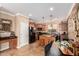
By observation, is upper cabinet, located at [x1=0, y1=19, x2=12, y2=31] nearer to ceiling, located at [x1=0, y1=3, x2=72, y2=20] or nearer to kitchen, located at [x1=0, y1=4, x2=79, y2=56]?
kitchen, located at [x1=0, y1=4, x2=79, y2=56]

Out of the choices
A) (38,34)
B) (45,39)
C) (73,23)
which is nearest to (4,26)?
(38,34)

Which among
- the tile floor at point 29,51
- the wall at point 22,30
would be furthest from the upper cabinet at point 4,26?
the tile floor at point 29,51

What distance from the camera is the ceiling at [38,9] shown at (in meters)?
2.64

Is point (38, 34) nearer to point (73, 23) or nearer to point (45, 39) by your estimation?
point (45, 39)

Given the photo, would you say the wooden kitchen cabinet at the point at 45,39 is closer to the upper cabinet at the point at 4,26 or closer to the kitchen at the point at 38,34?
the kitchen at the point at 38,34

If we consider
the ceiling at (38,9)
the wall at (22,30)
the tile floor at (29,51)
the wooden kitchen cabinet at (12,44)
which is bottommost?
the tile floor at (29,51)

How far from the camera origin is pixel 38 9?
2.67 m

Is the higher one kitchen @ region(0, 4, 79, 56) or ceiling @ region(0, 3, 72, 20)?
ceiling @ region(0, 3, 72, 20)

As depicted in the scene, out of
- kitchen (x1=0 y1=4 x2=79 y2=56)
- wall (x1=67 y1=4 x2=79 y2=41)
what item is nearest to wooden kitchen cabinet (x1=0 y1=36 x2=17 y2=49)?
kitchen (x1=0 y1=4 x2=79 y2=56)

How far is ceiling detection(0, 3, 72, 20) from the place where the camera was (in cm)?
264

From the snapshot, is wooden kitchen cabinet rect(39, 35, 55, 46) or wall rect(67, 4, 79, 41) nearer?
wall rect(67, 4, 79, 41)

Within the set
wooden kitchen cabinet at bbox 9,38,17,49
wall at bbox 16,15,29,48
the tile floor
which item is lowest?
the tile floor

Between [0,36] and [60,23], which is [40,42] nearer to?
[60,23]

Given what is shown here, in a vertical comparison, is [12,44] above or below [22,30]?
below
